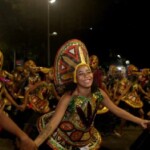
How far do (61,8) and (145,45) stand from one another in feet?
35.0

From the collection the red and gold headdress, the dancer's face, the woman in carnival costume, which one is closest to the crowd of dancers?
the red and gold headdress

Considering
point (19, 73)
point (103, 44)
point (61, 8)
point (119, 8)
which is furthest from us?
point (61, 8)

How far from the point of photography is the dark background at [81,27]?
21.1m

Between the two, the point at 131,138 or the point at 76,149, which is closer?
the point at 76,149

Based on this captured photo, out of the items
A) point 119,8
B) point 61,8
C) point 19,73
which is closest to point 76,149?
point 19,73

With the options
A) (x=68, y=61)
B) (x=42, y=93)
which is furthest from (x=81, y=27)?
(x=68, y=61)

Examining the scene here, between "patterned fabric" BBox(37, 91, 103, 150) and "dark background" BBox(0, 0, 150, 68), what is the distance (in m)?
13.6

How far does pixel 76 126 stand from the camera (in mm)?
4762

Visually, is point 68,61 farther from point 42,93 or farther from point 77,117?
point 42,93

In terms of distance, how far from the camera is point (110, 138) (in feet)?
32.2

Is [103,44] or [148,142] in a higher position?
[103,44]

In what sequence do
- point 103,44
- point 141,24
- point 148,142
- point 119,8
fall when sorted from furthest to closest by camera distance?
point 103,44
point 119,8
point 141,24
point 148,142

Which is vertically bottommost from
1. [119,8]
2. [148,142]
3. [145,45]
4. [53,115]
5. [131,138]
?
[131,138]

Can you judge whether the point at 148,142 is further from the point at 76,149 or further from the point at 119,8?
the point at 119,8
